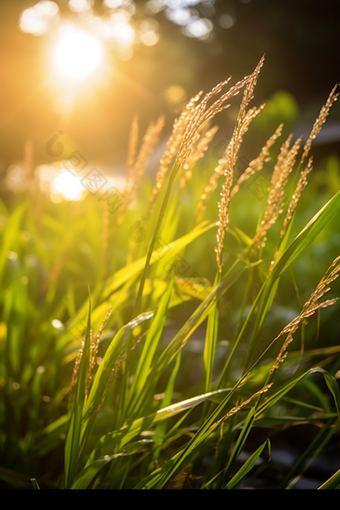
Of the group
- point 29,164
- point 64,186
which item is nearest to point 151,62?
point 64,186

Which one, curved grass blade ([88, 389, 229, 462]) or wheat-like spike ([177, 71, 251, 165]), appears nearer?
wheat-like spike ([177, 71, 251, 165])

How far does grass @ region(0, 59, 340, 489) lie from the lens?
66 centimetres

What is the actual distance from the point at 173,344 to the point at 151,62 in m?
5.15

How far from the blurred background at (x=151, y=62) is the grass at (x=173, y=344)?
21.6 inches

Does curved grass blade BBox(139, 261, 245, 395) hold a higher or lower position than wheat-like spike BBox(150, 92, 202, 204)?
lower

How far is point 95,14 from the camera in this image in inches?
161

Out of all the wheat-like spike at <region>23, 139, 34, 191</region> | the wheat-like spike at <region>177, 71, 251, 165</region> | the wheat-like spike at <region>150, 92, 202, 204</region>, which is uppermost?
the wheat-like spike at <region>23, 139, 34, 191</region>

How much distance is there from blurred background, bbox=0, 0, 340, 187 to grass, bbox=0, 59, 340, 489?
55cm

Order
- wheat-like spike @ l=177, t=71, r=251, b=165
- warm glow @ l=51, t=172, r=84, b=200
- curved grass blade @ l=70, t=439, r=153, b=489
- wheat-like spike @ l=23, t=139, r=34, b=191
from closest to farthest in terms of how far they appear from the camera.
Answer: wheat-like spike @ l=177, t=71, r=251, b=165 → curved grass blade @ l=70, t=439, r=153, b=489 → wheat-like spike @ l=23, t=139, r=34, b=191 → warm glow @ l=51, t=172, r=84, b=200

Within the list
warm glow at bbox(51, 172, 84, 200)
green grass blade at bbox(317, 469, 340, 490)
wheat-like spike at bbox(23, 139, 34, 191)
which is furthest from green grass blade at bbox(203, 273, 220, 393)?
warm glow at bbox(51, 172, 84, 200)

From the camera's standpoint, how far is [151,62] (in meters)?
5.22

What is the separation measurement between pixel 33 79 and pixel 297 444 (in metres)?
4.42

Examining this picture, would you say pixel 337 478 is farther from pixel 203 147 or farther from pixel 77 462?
pixel 203 147

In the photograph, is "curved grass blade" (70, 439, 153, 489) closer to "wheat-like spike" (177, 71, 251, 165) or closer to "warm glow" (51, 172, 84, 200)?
"wheat-like spike" (177, 71, 251, 165)
